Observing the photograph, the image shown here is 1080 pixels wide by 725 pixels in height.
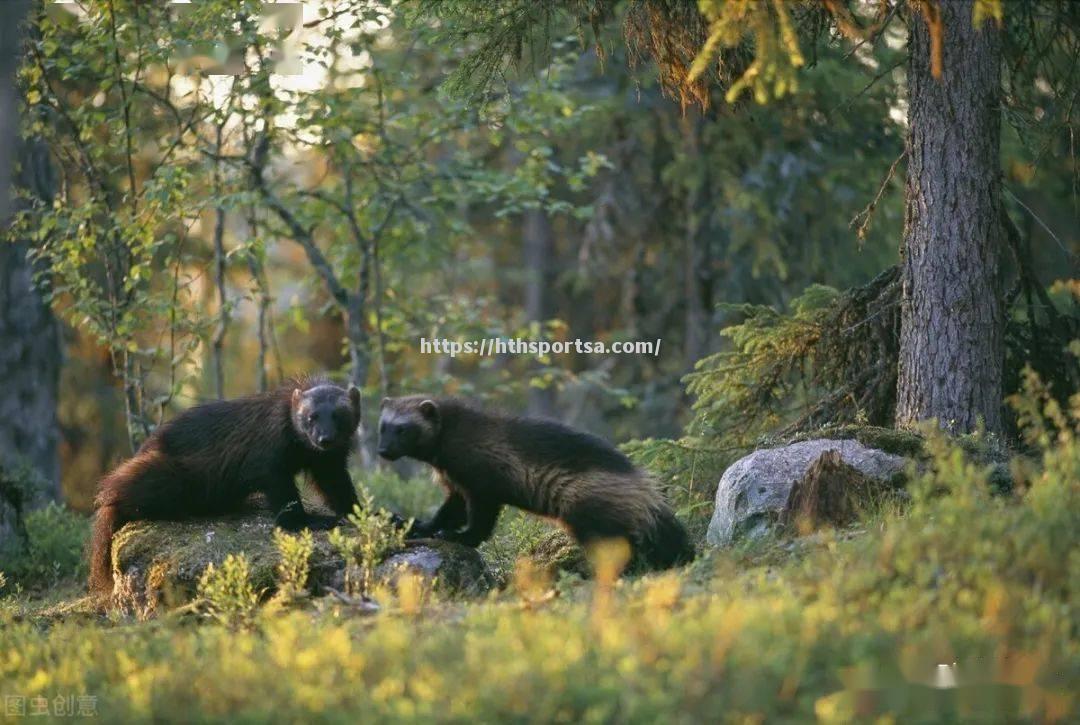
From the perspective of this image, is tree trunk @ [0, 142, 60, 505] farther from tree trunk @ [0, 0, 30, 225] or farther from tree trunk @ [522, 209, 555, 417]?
tree trunk @ [522, 209, 555, 417]

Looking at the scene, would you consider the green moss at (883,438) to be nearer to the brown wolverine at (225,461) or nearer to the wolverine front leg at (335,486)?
the wolverine front leg at (335,486)

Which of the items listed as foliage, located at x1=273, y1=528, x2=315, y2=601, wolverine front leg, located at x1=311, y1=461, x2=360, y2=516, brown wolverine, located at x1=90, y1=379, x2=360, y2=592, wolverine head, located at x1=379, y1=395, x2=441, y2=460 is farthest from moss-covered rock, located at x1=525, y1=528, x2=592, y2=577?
foliage, located at x1=273, y1=528, x2=315, y2=601

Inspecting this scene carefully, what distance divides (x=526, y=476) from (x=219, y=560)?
2.20 meters

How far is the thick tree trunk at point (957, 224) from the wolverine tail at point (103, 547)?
6.13 m

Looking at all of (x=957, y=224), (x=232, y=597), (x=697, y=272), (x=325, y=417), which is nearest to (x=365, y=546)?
(x=232, y=597)

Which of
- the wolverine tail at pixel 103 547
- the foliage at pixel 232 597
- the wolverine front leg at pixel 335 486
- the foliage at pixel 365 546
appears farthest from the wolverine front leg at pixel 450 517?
the wolverine tail at pixel 103 547

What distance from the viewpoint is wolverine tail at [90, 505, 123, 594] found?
31.9 ft

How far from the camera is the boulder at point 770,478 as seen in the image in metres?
9.16

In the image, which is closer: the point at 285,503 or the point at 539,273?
the point at 285,503

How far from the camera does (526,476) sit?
30.6ft

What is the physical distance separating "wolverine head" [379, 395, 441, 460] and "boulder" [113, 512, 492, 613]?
3.10ft

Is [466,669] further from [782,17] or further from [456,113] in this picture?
[456,113]

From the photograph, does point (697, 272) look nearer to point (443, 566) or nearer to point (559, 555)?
point (559, 555)

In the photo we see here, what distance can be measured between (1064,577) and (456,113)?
1091 centimetres
